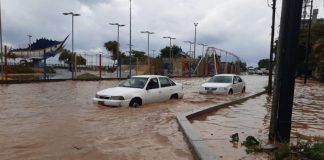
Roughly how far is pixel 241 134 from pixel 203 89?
1298 centimetres

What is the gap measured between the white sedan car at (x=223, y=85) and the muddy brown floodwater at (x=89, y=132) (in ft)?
22.5

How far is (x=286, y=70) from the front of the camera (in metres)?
7.77

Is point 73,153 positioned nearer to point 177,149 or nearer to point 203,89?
point 177,149

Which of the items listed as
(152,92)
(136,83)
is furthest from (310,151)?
(136,83)

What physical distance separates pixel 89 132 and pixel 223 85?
13657mm

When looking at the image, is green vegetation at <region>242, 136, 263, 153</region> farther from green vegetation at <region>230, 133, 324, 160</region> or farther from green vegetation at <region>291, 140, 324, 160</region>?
green vegetation at <region>291, 140, 324, 160</region>

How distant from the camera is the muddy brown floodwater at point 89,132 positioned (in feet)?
23.5

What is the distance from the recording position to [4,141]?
8.06 m

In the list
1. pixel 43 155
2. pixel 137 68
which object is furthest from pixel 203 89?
pixel 137 68

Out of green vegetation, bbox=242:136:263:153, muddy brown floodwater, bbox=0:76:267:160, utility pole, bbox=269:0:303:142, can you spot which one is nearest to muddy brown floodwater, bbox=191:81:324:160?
green vegetation, bbox=242:136:263:153

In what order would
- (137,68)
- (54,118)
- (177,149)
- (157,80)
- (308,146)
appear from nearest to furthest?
(308,146)
(177,149)
(54,118)
(157,80)
(137,68)

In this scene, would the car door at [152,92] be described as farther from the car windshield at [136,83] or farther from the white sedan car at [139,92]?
the car windshield at [136,83]

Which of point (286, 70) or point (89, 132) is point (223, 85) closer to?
point (89, 132)

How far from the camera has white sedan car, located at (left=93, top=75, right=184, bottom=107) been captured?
556 inches
